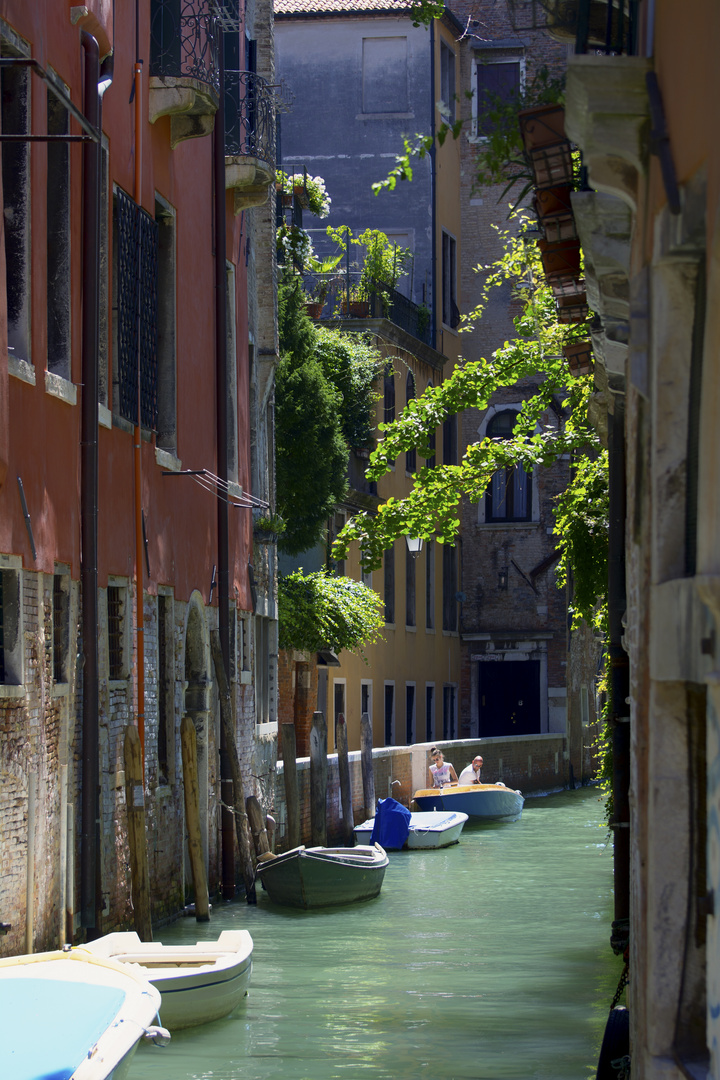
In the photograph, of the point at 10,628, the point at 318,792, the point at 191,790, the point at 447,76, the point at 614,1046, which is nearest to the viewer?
the point at 614,1046

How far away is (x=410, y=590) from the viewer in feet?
103

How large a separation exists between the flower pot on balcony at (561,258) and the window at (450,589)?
79.6ft

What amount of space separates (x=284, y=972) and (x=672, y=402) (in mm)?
8581

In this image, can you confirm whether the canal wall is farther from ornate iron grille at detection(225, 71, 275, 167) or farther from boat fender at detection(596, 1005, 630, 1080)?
boat fender at detection(596, 1005, 630, 1080)

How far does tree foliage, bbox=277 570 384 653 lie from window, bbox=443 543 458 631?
10.5m

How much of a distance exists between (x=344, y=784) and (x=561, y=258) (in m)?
12.4

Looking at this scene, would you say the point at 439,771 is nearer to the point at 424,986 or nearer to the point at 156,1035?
the point at 424,986

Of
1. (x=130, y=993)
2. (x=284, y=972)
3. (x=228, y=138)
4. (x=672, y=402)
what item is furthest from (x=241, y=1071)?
(x=228, y=138)

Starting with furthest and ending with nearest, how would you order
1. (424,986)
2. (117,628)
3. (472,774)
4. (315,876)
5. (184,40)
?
(472,774) → (315,876) → (184,40) → (117,628) → (424,986)

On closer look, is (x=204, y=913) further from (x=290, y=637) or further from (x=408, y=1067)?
(x=290, y=637)

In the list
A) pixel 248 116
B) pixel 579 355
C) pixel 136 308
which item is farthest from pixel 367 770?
pixel 579 355

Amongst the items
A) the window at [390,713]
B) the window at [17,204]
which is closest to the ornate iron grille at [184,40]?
the window at [17,204]

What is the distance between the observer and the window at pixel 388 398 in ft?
96.6

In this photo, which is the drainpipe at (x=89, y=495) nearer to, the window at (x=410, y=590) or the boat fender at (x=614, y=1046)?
the boat fender at (x=614, y=1046)
